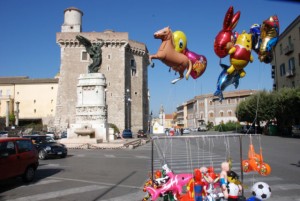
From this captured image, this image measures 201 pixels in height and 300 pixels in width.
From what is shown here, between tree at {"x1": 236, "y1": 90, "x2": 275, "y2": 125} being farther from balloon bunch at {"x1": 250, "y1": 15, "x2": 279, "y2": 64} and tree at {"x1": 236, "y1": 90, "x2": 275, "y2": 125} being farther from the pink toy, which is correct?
the pink toy

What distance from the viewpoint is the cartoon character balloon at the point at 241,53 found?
683cm

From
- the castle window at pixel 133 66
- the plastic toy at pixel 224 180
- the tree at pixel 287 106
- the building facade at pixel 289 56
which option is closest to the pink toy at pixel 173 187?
the plastic toy at pixel 224 180

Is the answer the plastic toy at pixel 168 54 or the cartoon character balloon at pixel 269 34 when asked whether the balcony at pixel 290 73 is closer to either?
the cartoon character balloon at pixel 269 34

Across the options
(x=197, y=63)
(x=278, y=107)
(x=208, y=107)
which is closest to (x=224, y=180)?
(x=197, y=63)

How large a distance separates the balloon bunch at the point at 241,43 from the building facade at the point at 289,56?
100.0 feet

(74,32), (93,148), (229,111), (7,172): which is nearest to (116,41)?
(74,32)

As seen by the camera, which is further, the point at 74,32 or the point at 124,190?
the point at 74,32

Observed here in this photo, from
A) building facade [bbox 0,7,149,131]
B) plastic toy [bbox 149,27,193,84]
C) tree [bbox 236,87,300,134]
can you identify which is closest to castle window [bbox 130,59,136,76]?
building facade [bbox 0,7,149,131]

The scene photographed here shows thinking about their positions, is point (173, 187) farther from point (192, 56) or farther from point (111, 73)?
point (111, 73)

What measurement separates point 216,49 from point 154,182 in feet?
10.6

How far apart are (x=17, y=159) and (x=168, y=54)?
6304 millimetres

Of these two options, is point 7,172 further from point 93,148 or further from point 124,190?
point 93,148

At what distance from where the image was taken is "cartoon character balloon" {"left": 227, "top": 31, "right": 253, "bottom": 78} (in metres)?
6.83

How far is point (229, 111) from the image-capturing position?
65.9m
